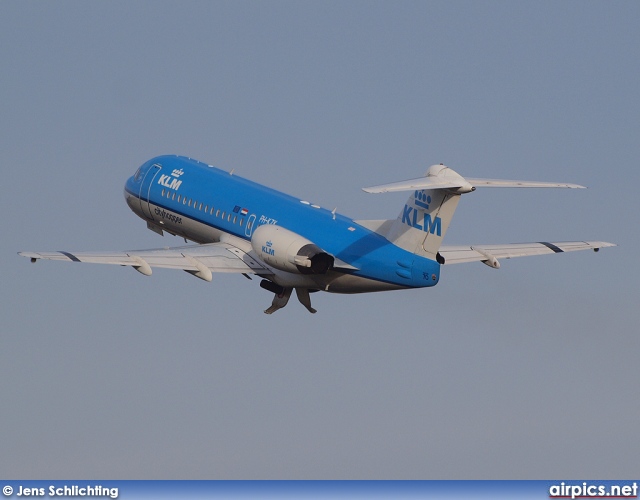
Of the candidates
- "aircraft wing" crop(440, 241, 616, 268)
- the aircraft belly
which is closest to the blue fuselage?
the aircraft belly

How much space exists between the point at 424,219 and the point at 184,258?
9.39 metres

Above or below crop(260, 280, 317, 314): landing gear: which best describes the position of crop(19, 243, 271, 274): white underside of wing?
above

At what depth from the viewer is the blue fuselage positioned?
218 ft

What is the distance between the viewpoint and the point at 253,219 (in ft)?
235

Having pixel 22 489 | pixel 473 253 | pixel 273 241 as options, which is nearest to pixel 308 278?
pixel 273 241

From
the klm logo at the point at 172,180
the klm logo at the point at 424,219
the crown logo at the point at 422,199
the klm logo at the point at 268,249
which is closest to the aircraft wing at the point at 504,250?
the klm logo at the point at 424,219

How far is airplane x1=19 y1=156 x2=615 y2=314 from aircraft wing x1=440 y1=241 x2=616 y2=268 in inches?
1.4

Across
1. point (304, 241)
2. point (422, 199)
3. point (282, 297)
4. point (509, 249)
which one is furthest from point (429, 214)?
point (282, 297)

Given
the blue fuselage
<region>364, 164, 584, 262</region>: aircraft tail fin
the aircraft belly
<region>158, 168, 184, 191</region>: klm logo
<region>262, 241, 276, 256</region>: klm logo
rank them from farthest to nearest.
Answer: <region>158, 168, 184, 191</region>: klm logo, <region>262, 241, 276, 256</region>: klm logo, the aircraft belly, the blue fuselage, <region>364, 164, 584, 262</region>: aircraft tail fin

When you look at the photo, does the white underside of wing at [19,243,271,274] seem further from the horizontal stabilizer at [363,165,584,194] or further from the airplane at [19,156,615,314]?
the horizontal stabilizer at [363,165,584,194]

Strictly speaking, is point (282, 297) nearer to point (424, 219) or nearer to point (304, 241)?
point (304, 241)

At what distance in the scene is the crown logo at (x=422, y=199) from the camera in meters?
65.4

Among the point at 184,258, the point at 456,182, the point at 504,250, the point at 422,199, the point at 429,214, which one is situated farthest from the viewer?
the point at 504,250

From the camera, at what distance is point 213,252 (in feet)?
234
